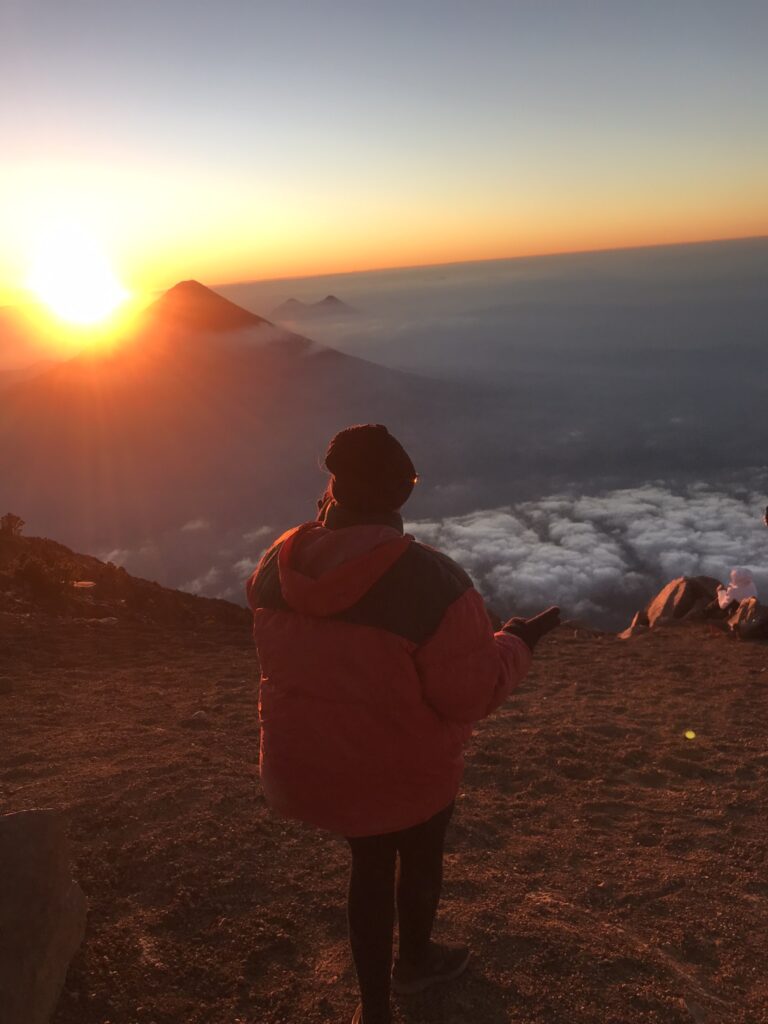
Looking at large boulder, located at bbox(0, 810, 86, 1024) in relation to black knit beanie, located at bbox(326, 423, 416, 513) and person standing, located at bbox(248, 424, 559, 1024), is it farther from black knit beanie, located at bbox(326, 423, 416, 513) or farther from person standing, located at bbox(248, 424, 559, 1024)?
black knit beanie, located at bbox(326, 423, 416, 513)

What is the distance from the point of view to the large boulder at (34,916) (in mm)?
2193

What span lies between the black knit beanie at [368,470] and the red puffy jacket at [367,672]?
3.1 inches

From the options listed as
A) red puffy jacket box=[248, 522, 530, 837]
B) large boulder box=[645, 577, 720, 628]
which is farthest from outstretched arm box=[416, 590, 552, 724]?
large boulder box=[645, 577, 720, 628]

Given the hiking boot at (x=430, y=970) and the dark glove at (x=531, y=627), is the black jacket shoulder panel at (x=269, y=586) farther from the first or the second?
the hiking boot at (x=430, y=970)

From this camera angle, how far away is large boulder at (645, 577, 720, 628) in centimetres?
1248

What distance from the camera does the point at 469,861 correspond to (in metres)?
3.62

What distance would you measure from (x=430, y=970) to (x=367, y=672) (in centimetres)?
135

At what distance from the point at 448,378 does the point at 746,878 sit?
19806 cm

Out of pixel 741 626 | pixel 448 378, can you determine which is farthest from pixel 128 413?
pixel 741 626

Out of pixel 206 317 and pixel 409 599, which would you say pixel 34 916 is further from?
pixel 206 317

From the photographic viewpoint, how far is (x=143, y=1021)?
2395mm

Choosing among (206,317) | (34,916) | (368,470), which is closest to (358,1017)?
(34,916)

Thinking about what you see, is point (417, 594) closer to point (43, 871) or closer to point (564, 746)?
point (43, 871)

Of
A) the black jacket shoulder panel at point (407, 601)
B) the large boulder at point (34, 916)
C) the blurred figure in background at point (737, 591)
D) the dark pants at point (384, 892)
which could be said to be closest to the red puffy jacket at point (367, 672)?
the black jacket shoulder panel at point (407, 601)
